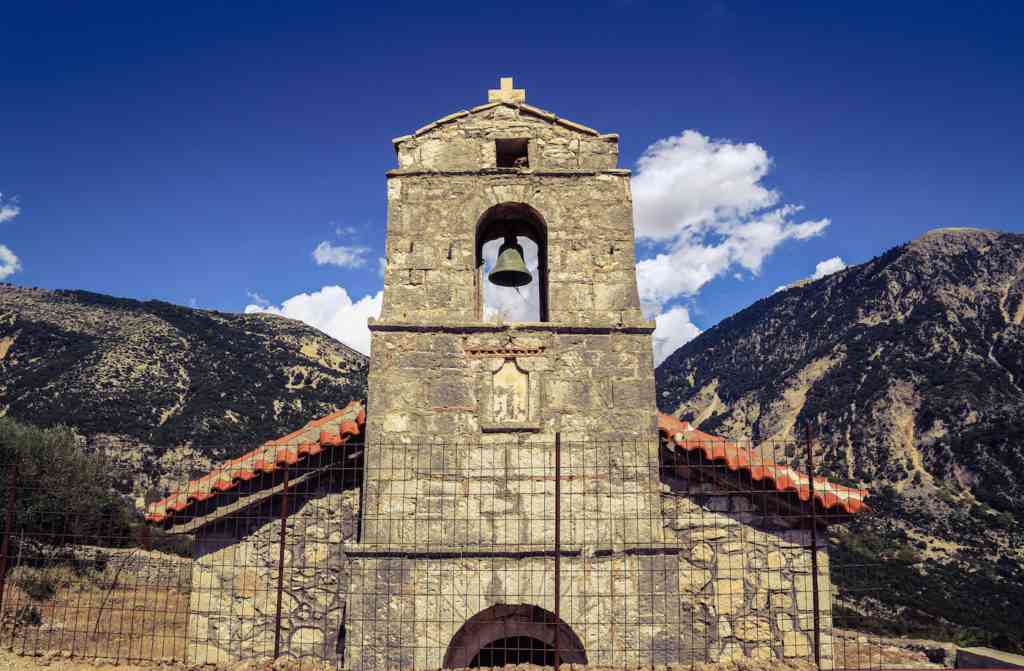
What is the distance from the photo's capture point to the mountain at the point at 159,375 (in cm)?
3541

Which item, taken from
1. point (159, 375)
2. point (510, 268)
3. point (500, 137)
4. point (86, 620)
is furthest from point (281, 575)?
point (159, 375)

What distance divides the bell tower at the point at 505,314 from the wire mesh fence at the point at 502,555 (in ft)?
1.07

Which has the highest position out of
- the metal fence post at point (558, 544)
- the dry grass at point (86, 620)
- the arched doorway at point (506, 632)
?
the metal fence post at point (558, 544)

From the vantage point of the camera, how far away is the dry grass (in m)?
7.87

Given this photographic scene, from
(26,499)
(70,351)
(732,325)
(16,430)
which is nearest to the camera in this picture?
(26,499)

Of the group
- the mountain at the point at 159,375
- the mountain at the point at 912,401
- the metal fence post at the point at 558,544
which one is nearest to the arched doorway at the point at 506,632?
the metal fence post at the point at 558,544

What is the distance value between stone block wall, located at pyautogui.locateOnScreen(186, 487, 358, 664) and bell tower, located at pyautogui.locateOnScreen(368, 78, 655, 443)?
1310 millimetres

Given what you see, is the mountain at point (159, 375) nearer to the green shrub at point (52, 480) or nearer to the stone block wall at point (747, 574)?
the green shrub at point (52, 480)

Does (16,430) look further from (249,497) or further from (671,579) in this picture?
(671,579)

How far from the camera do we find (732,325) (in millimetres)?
80188

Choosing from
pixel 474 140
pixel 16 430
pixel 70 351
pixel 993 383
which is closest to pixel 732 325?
pixel 993 383

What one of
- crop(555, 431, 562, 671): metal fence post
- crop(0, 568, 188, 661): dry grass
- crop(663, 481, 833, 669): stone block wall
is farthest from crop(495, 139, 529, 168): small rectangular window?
crop(0, 568, 188, 661): dry grass

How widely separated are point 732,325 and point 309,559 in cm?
7727

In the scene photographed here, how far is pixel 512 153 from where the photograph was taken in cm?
847
